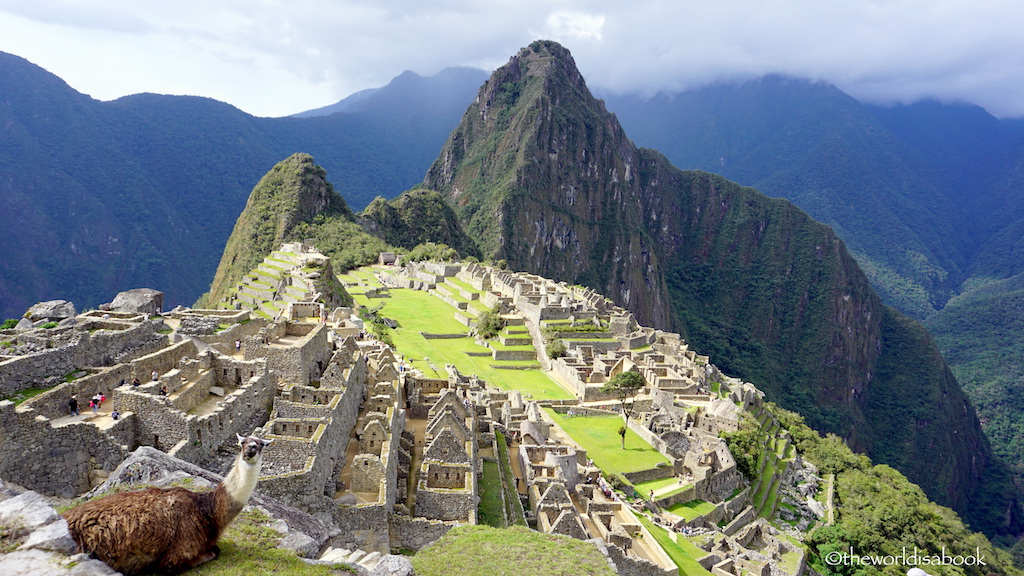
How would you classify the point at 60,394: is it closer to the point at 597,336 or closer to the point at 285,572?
the point at 285,572

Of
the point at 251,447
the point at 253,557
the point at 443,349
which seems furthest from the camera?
the point at 443,349

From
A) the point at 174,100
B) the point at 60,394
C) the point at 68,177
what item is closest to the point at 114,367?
A: the point at 60,394

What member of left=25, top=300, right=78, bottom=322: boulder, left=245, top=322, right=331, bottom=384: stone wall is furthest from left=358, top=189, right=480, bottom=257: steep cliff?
left=245, top=322, right=331, bottom=384: stone wall

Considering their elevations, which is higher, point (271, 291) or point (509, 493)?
point (271, 291)

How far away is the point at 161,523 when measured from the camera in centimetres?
637

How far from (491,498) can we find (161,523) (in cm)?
1084

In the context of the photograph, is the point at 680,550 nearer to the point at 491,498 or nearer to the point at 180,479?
the point at 491,498

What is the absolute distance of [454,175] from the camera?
191m

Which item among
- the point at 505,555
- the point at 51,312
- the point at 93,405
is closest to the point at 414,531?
the point at 505,555

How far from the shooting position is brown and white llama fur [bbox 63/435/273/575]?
238 inches

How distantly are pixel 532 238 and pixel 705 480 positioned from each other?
136233mm

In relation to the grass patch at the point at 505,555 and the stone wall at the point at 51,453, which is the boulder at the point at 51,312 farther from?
the grass patch at the point at 505,555

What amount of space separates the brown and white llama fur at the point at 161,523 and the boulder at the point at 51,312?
33.8 feet

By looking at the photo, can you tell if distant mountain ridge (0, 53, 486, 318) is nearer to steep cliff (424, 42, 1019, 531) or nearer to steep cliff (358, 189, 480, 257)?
steep cliff (358, 189, 480, 257)
